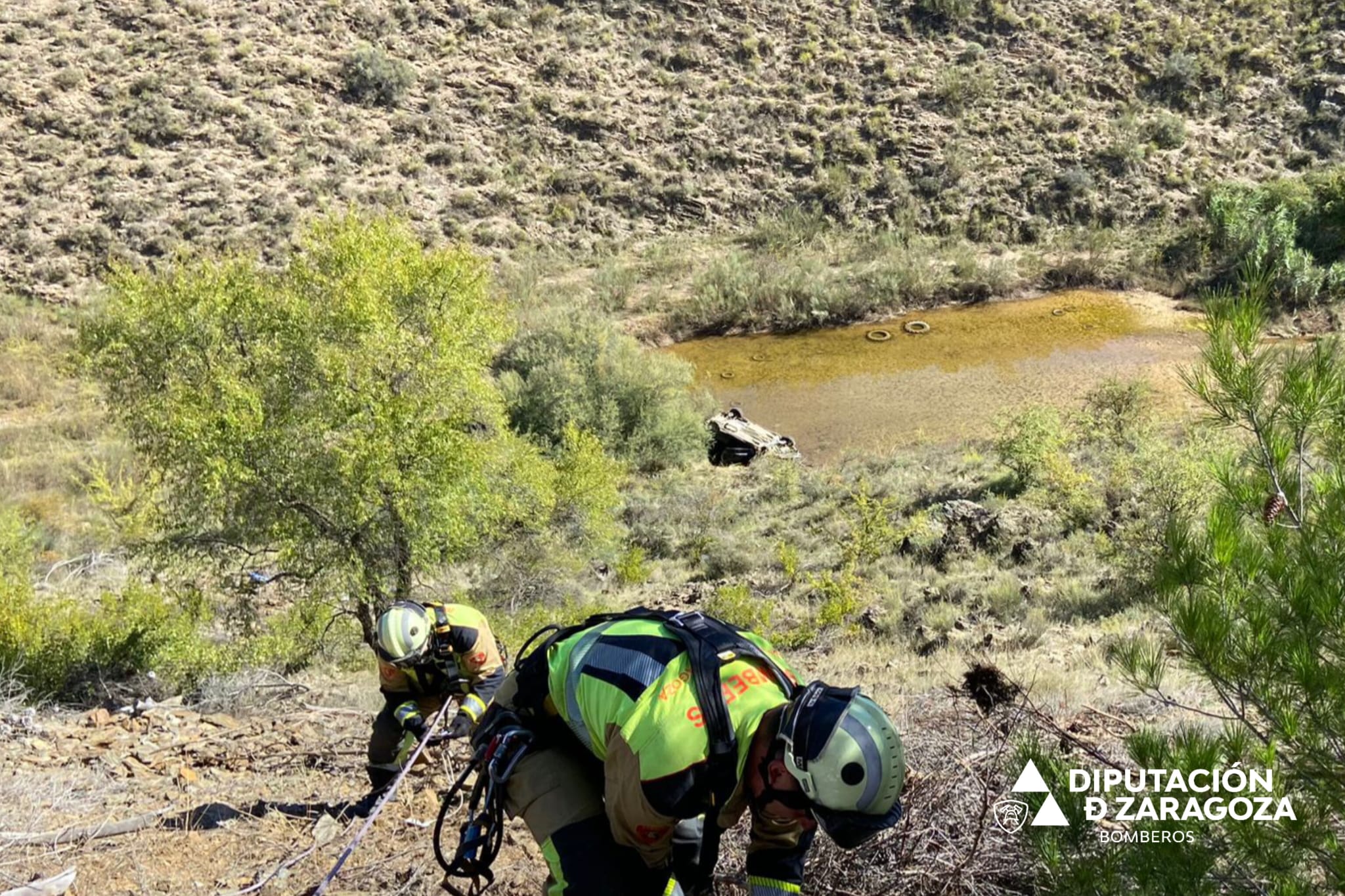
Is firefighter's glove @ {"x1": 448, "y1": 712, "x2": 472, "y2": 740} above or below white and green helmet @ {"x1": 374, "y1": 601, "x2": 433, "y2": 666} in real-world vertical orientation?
below

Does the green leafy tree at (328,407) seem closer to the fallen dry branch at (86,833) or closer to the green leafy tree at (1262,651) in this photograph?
the fallen dry branch at (86,833)

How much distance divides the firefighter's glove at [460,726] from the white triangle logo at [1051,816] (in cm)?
291

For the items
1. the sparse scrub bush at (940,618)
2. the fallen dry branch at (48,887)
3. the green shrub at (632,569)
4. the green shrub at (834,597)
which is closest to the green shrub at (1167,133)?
the green shrub at (834,597)

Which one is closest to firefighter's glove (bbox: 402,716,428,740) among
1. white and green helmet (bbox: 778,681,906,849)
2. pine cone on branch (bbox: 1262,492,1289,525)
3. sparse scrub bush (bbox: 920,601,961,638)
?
white and green helmet (bbox: 778,681,906,849)

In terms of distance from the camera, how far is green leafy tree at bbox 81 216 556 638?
898 cm

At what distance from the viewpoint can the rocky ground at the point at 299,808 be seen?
3.51m

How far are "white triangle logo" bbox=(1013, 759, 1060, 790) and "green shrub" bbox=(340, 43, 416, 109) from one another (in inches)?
1384

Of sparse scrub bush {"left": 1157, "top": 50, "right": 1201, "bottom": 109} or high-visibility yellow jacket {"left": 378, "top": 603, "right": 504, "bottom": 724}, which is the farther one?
sparse scrub bush {"left": 1157, "top": 50, "right": 1201, "bottom": 109}

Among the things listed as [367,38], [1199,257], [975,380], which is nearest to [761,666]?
[975,380]

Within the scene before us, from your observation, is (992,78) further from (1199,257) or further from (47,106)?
(47,106)

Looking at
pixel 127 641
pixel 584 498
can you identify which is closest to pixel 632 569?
pixel 584 498

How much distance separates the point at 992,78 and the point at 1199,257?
39.1ft

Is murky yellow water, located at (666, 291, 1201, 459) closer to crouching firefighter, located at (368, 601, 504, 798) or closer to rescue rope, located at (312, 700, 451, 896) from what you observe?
crouching firefighter, located at (368, 601, 504, 798)

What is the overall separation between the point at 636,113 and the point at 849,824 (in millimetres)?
35565
